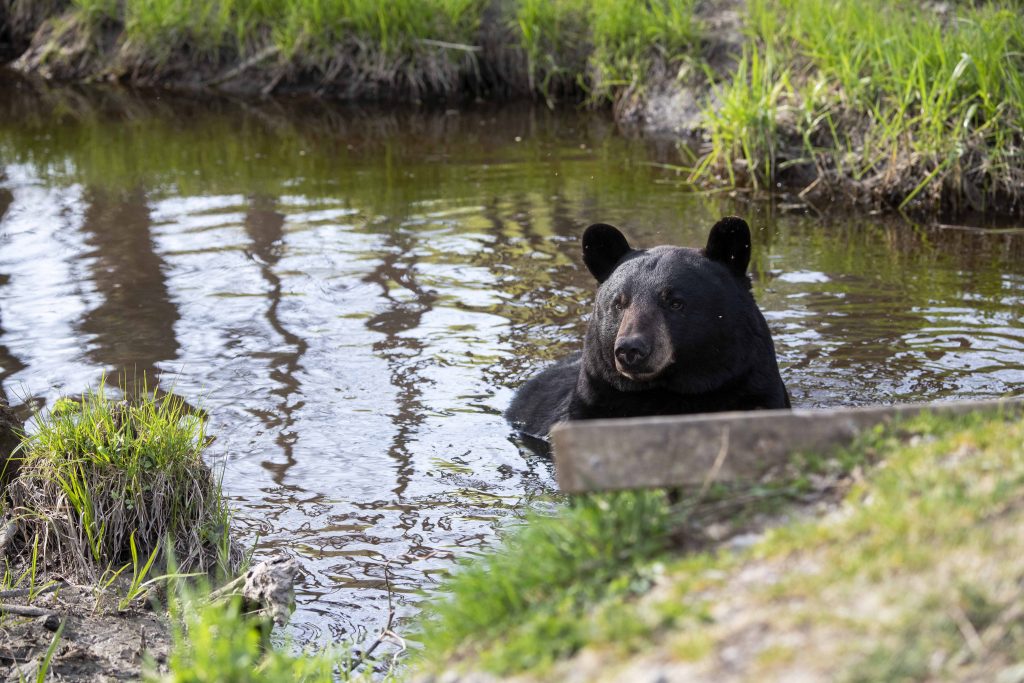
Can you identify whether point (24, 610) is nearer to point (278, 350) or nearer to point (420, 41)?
point (278, 350)

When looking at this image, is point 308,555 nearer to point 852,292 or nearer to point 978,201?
point 852,292

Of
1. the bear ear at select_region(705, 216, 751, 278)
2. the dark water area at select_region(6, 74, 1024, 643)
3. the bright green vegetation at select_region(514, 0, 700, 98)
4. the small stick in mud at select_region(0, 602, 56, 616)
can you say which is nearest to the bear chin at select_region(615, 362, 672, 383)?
the bear ear at select_region(705, 216, 751, 278)

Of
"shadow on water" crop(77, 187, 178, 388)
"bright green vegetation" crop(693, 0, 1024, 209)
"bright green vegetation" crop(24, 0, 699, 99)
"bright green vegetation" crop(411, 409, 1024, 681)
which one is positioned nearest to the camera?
"bright green vegetation" crop(411, 409, 1024, 681)

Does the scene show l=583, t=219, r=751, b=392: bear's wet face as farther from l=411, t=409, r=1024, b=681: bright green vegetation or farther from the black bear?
l=411, t=409, r=1024, b=681: bright green vegetation

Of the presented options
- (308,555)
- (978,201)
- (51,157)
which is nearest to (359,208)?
(51,157)

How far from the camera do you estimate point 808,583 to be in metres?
2.42

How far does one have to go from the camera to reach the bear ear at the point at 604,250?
532cm

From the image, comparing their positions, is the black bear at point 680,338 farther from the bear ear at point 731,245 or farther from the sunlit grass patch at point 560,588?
the sunlit grass patch at point 560,588

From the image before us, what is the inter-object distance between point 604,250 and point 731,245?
1.85ft

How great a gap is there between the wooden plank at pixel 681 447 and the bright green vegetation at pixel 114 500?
6.25 feet

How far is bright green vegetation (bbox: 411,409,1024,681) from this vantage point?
2230mm

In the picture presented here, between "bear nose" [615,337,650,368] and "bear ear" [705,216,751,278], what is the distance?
61cm

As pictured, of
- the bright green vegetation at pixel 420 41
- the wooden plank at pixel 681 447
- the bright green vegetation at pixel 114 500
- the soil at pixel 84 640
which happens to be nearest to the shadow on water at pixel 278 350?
the bright green vegetation at pixel 114 500

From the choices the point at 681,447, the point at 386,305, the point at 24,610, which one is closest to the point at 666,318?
the point at 681,447
